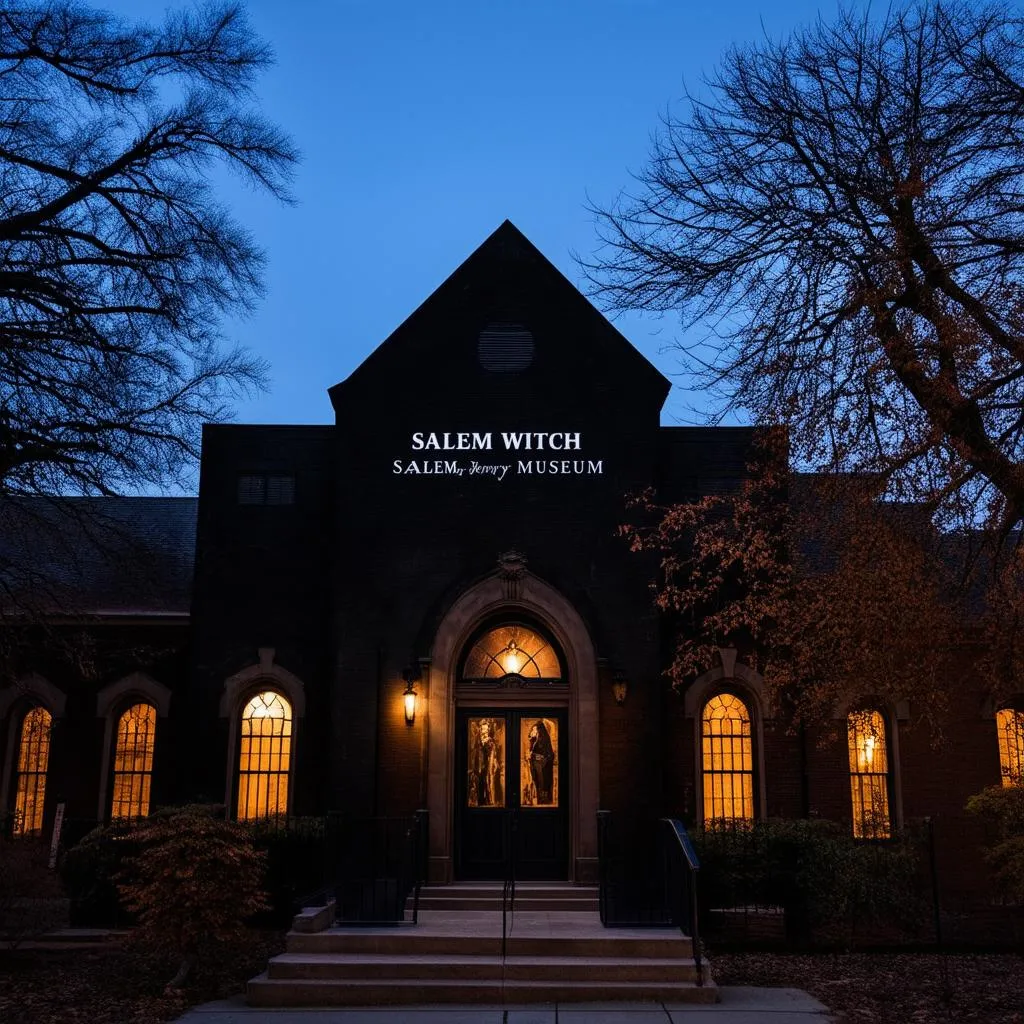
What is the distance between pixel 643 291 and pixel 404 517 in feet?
23.2

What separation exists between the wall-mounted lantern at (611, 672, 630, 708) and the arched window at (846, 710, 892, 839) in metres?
4.25

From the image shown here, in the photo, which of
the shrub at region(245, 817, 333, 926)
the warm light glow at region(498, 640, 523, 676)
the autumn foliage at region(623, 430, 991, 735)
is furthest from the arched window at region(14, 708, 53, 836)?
the autumn foliage at region(623, 430, 991, 735)

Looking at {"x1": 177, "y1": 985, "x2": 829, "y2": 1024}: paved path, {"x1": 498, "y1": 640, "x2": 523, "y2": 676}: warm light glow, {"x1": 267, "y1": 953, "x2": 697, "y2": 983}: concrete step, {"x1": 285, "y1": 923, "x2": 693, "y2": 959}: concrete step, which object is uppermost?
{"x1": 498, "y1": 640, "x2": 523, "y2": 676}: warm light glow

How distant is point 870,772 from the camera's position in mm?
18453

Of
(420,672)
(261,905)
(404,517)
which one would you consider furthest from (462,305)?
(261,905)

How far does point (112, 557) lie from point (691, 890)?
10887mm

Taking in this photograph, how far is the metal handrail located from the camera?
37.5 feet

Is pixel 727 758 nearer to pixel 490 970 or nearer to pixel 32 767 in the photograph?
pixel 490 970

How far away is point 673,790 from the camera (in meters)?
17.5

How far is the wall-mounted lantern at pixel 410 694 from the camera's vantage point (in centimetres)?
1595

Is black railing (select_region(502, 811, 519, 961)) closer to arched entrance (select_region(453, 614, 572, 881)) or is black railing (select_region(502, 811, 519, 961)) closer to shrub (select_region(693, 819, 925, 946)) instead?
arched entrance (select_region(453, 614, 572, 881))

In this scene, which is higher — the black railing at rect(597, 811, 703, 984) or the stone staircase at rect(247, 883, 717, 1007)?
the black railing at rect(597, 811, 703, 984)

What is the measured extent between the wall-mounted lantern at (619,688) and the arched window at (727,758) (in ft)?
7.17

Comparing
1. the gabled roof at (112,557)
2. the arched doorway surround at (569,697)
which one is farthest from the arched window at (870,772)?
the gabled roof at (112,557)
